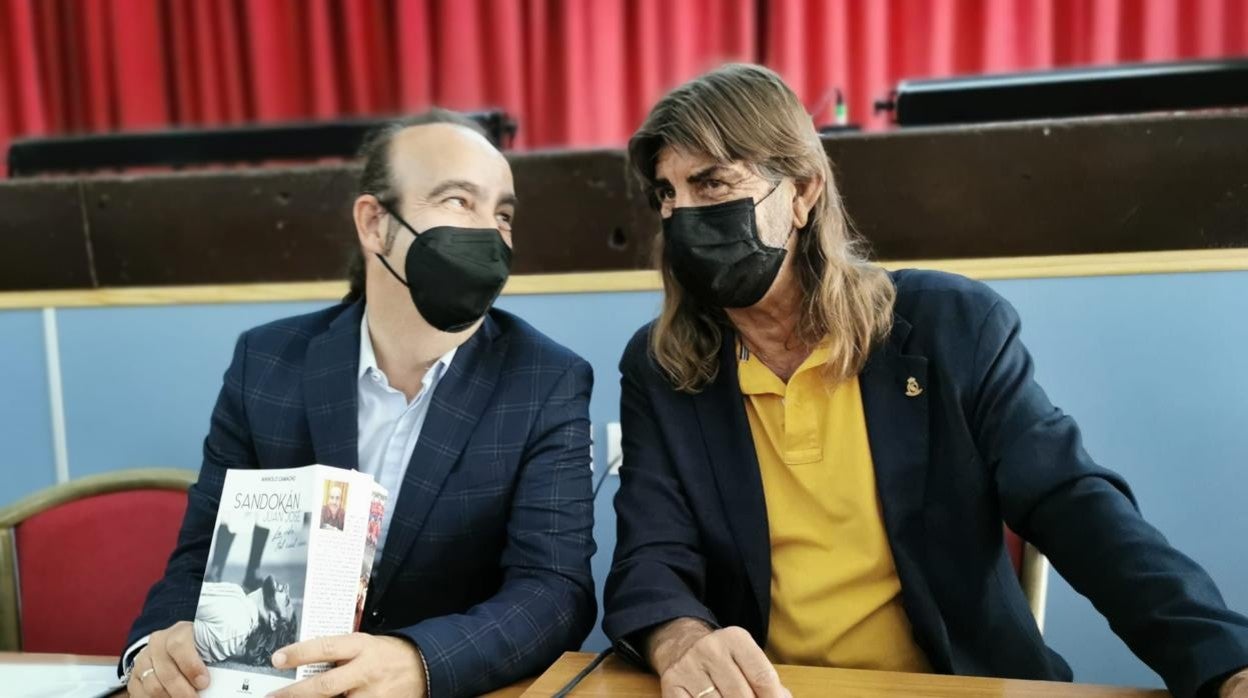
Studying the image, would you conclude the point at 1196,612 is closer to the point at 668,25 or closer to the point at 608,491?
the point at 608,491

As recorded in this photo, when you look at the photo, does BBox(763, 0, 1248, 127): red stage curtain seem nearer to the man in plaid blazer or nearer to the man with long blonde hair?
the man with long blonde hair

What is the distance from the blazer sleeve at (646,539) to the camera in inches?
43.3

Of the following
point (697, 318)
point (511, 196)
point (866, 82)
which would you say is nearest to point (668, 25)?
point (866, 82)

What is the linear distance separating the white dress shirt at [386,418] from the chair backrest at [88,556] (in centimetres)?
44

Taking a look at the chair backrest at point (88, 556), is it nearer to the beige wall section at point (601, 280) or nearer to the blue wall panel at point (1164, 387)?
the beige wall section at point (601, 280)

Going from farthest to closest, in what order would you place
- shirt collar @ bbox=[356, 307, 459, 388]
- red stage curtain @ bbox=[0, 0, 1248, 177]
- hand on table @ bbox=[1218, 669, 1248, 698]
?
red stage curtain @ bbox=[0, 0, 1248, 177] → shirt collar @ bbox=[356, 307, 459, 388] → hand on table @ bbox=[1218, 669, 1248, 698]

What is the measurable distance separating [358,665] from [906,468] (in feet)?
2.39

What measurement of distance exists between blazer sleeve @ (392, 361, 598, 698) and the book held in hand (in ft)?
0.48

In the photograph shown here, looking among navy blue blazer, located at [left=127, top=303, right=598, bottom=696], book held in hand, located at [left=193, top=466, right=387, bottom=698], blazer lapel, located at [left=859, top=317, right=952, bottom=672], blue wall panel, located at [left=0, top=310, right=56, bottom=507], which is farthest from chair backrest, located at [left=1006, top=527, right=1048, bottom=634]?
blue wall panel, located at [left=0, top=310, right=56, bottom=507]

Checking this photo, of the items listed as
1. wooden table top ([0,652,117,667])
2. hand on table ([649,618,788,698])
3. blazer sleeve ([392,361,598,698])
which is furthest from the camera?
wooden table top ([0,652,117,667])

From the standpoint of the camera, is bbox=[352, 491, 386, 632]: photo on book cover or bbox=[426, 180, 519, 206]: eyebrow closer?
bbox=[352, 491, 386, 632]: photo on book cover

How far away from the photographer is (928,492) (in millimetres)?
1229

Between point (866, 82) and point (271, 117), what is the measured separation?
5.24ft

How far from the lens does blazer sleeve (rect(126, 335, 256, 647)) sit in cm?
124
